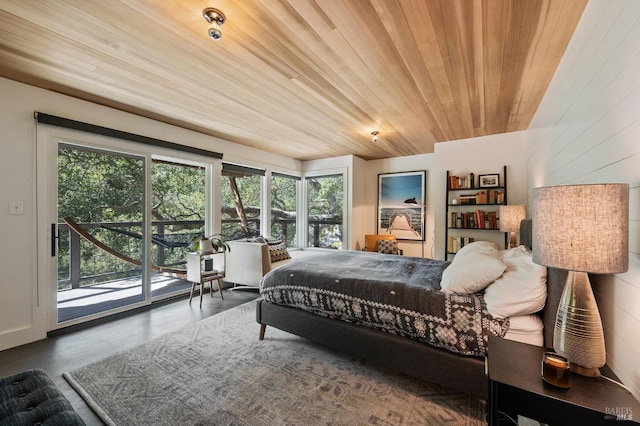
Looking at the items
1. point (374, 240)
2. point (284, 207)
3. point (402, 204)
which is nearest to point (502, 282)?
point (374, 240)

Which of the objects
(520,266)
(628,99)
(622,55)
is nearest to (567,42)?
(622,55)

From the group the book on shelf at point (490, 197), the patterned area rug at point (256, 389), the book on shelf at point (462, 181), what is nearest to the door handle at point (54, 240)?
the patterned area rug at point (256, 389)

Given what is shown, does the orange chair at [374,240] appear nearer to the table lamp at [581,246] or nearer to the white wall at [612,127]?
the white wall at [612,127]

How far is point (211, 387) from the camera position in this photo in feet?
6.16

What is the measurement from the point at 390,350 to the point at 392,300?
1.16 feet

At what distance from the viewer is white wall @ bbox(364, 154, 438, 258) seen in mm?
5066

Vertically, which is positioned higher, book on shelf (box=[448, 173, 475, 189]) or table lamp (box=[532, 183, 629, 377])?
book on shelf (box=[448, 173, 475, 189])

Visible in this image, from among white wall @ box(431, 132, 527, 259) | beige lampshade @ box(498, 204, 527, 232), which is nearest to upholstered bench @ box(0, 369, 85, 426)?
beige lampshade @ box(498, 204, 527, 232)

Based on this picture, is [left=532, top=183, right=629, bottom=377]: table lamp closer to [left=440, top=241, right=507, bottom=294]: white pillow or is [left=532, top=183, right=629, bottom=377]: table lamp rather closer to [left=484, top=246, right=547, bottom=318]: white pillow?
[left=484, top=246, right=547, bottom=318]: white pillow

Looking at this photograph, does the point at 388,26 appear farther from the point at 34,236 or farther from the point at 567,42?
the point at 34,236

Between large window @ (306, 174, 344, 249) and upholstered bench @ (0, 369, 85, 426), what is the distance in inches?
180

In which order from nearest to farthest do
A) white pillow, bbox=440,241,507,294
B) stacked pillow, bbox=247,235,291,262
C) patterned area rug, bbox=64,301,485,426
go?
1. patterned area rug, bbox=64,301,485,426
2. white pillow, bbox=440,241,507,294
3. stacked pillow, bbox=247,235,291,262

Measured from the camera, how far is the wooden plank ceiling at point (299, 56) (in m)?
1.55

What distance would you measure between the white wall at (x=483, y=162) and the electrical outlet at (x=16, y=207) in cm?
508
